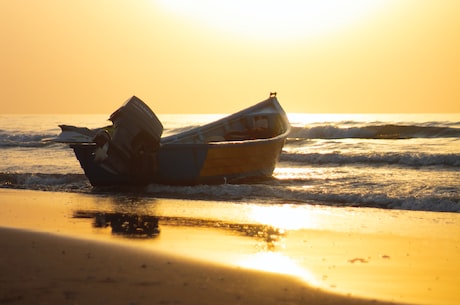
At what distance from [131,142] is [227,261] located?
7643mm

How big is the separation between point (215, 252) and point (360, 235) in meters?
2.48

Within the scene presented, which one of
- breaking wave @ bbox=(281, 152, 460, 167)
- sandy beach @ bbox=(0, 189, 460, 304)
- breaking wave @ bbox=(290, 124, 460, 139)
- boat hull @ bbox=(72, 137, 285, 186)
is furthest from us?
breaking wave @ bbox=(290, 124, 460, 139)

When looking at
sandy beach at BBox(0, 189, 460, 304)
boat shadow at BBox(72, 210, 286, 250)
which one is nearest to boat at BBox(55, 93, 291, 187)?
boat shadow at BBox(72, 210, 286, 250)

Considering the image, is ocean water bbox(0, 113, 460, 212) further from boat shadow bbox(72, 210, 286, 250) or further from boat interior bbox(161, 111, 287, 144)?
boat shadow bbox(72, 210, 286, 250)

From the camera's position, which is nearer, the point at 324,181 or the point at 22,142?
the point at 324,181

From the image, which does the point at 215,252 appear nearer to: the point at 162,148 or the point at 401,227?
the point at 401,227

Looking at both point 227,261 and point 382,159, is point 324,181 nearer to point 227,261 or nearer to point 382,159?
point 382,159

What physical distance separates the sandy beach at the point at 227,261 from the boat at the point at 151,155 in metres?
3.39

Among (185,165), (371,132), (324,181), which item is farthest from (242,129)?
(371,132)

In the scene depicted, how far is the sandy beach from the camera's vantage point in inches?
211

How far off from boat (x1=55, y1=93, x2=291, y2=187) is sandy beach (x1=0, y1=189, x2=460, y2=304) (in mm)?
3388

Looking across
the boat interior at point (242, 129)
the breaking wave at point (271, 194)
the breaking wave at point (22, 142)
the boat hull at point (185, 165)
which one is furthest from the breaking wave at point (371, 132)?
the boat hull at point (185, 165)

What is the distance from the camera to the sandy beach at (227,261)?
5348mm

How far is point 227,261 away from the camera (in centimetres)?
679
